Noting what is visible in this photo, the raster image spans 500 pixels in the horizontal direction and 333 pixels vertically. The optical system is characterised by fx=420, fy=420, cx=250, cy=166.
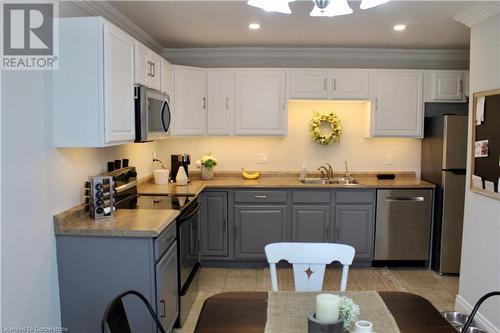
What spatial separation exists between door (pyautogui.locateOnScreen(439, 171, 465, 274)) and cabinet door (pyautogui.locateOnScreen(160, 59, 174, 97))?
2.87 m

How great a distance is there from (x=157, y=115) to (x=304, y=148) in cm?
212

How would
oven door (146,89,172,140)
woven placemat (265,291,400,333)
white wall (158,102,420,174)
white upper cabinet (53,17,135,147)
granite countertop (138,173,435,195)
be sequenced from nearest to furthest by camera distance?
woven placemat (265,291,400,333) < white upper cabinet (53,17,135,147) < oven door (146,89,172,140) < granite countertop (138,173,435,195) < white wall (158,102,420,174)

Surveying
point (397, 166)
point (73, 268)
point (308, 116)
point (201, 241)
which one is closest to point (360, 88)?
point (308, 116)

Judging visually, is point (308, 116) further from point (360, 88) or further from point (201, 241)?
point (201, 241)

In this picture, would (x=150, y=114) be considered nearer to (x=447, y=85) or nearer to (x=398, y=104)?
(x=398, y=104)

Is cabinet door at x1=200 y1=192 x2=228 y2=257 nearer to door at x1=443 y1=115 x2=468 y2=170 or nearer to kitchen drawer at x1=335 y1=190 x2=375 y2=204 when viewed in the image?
kitchen drawer at x1=335 y1=190 x2=375 y2=204

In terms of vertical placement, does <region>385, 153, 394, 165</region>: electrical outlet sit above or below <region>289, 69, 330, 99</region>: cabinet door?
below

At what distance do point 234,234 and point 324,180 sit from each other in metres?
1.20

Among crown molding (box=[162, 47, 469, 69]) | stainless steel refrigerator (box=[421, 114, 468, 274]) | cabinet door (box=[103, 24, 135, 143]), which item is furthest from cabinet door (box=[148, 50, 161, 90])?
stainless steel refrigerator (box=[421, 114, 468, 274])

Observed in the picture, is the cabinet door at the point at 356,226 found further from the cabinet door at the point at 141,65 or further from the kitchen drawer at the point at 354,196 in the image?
the cabinet door at the point at 141,65

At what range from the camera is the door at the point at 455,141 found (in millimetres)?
4105

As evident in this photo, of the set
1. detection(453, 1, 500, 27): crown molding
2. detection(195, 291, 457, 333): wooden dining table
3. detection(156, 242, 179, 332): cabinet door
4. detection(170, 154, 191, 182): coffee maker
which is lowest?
detection(156, 242, 179, 332): cabinet door

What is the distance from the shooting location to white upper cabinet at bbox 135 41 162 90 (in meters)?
2.99

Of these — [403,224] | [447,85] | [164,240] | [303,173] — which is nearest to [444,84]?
[447,85]
